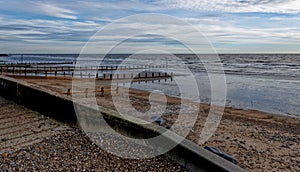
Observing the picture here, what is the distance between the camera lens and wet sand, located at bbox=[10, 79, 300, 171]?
6078mm

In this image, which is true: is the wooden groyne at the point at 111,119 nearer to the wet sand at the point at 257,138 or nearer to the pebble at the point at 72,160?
the pebble at the point at 72,160

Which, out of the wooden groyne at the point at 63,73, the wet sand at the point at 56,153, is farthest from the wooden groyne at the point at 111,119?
the wooden groyne at the point at 63,73

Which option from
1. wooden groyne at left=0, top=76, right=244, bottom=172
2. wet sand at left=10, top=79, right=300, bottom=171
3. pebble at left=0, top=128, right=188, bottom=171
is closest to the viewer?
wooden groyne at left=0, top=76, right=244, bottom=172

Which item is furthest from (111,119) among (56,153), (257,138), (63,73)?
(63,73)

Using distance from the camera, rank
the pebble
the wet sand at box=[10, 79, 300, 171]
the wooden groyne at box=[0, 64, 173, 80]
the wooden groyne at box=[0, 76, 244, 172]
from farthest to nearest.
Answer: the wooden groyne at box=[0, 64, 173, 80] < the wet sand at box=[10, 79, 300, 171] < the pebble < the wooden groyne at box=[0, 76, 244, 172]

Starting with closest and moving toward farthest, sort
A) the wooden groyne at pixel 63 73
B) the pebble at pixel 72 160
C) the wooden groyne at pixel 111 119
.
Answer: the wooden groyne at pixel 111 119, the pebble at pixel 72 160, the wooden groyne at pixel 63 73

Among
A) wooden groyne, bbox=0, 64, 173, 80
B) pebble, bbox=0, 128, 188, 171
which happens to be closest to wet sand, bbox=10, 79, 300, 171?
pebble, bbox=0, 128, 188, 171

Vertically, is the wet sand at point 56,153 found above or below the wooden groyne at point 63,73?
above

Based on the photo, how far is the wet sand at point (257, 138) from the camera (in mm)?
6078

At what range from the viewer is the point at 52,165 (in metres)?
3.88

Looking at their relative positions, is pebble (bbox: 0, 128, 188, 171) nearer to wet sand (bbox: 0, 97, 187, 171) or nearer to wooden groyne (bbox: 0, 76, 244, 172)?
wet sand (bbox: 0, 97, 187, 171)

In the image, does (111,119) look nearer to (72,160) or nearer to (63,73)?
(72,160)

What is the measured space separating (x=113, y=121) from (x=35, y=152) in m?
1.54

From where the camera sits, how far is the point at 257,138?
806cm
